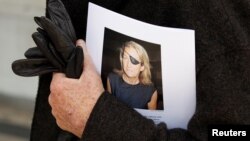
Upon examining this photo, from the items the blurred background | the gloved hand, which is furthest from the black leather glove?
the blurred background

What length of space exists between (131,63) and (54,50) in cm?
13

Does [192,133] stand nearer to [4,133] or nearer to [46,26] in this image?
[46,26]

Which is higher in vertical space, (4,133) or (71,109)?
(71,109)

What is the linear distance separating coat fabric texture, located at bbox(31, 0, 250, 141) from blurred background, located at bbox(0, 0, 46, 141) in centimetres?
137

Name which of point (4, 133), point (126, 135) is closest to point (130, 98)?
point (126, 135)

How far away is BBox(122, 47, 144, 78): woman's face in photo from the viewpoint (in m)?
0.67

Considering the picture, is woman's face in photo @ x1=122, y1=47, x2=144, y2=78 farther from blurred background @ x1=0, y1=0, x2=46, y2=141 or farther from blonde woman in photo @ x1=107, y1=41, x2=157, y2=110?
blurred background @ x1=0, y1=0, x2=46, y2=141

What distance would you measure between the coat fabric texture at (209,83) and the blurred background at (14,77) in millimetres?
1366

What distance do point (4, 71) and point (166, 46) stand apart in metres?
1.59

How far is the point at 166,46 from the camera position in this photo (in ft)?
2.20

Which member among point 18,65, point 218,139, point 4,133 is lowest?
point 4,133

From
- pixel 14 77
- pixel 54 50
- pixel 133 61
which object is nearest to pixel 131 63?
pixel 133 61

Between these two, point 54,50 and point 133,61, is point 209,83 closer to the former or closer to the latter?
point 133,61

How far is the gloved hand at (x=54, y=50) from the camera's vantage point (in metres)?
0.63
